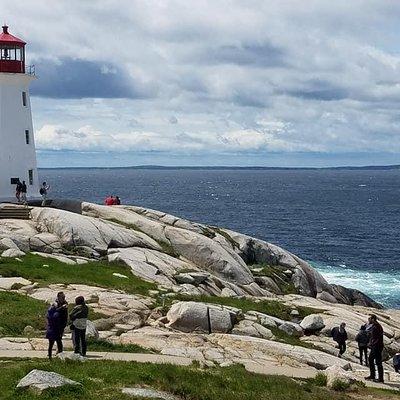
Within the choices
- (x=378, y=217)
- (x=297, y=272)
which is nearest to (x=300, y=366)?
(x=297, y=272)

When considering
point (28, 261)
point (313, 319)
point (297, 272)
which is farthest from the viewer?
point (297, 272)

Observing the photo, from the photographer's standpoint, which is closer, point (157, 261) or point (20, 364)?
point (20, 364)

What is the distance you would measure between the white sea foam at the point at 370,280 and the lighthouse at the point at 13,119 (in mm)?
33071

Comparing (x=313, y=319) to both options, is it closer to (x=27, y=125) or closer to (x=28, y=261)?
(x=28, y=261)

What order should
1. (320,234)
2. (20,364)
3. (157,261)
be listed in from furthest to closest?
(320,234) → (157,261) → (20,364)

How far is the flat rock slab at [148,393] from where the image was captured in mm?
17766

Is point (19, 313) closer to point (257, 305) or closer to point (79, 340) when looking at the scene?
point (79, 340)

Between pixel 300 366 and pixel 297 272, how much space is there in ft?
89.7

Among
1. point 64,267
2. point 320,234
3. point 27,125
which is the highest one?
point 27,125

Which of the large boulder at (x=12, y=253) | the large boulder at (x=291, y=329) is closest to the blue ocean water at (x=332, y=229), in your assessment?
the large boulder at (x=291, y=329)

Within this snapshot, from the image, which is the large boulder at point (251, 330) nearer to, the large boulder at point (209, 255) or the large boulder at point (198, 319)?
the large boulder at point (198, 319)

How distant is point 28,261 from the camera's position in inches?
1453

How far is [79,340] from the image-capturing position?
73.7 ft

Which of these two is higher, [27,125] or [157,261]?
[27,125]
